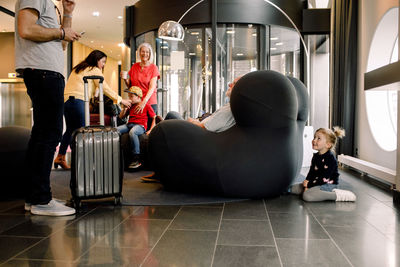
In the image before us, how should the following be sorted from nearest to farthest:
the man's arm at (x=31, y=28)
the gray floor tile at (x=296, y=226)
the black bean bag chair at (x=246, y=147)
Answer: the gray floor tile at (x=296, y=226)
the man's arm at (x=31, y=28)
the black bean bag chair at (x=246, y=147)

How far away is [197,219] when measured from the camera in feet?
7.73

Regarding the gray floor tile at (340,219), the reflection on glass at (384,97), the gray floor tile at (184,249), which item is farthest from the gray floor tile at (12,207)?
the reflection on glass at (384,97)

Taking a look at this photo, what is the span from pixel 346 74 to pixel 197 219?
12.5 ft

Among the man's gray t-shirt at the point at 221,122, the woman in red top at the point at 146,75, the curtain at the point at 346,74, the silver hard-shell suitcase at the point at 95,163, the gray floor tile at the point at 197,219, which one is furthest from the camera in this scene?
the curtain at the point at 346,74

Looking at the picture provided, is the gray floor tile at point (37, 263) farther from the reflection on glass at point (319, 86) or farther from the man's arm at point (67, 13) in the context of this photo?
the reflection on glass at point (319, 86)

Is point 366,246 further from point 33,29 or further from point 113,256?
point 33,29

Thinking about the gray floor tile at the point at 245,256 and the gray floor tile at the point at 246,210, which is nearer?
the gray floor tile at the point at 245,256

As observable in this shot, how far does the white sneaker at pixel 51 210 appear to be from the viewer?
2.45 meters

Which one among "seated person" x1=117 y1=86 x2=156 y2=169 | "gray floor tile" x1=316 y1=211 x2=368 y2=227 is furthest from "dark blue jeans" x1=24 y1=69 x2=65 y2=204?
"seated person" x1=117 y1=86 x2=156 y2=169

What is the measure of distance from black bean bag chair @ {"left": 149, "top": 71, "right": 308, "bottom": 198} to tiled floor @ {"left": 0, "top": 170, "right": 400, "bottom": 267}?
0.20 metres

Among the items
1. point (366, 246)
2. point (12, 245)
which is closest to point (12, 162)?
point (12, 245)

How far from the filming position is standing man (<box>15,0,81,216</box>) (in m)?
2.33

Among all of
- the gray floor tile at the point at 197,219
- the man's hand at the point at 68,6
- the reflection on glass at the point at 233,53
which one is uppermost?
the reflection on glass at the point at 233,53

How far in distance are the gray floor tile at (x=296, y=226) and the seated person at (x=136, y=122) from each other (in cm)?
257
